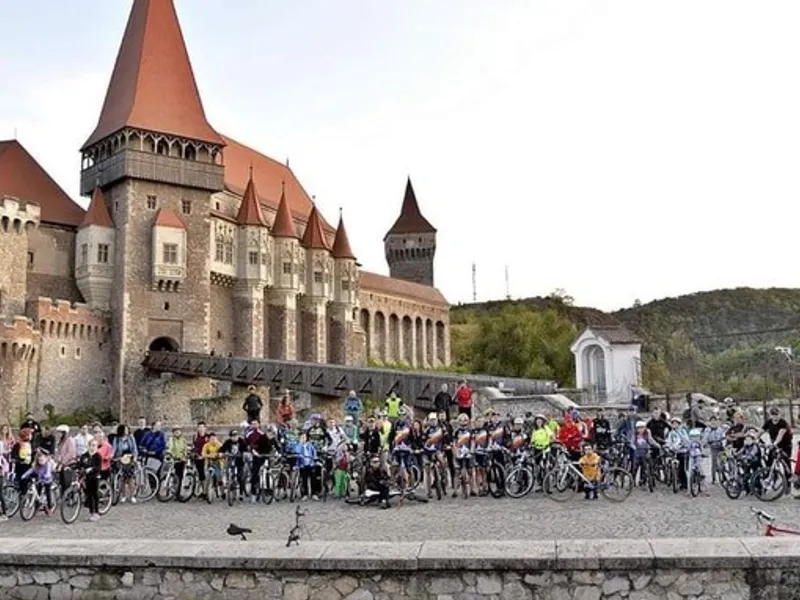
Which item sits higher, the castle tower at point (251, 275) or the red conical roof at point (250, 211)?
the red conical roof at point (250, 211)

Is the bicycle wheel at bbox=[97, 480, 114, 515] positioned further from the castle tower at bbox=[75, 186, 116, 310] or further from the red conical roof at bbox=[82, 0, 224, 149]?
the red conical roof at bbox=[82, 0, 224, 149]

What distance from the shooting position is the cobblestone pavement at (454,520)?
31.6ft

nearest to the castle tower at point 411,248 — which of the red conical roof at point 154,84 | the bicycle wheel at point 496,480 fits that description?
the red conical roof at point 154,84

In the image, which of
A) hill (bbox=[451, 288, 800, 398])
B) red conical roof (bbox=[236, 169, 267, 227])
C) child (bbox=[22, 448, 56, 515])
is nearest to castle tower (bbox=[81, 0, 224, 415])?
red conical roof (bbox=[236, 169, 267, 227])

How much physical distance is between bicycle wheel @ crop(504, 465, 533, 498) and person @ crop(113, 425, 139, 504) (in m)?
5.85

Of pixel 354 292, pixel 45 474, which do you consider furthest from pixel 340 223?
pixel 45 474

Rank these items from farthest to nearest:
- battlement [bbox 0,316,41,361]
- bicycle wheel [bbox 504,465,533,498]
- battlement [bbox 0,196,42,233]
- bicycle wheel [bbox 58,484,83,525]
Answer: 1. battlement [bbox 0,196,42,233]
2. battlement [bbox 0,316,41,361]
3. bicycle wheel [bbox 504,465,533,498]
4. bicycle wheel [bbox 58,484,83,525]

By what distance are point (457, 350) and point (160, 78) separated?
39602 mm

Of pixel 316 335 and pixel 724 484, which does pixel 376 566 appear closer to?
pixel 724 484

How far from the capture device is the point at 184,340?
1725 inches

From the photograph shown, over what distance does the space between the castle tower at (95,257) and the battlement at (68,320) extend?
32.7 inches

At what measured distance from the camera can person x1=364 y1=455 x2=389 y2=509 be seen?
12.3 meters

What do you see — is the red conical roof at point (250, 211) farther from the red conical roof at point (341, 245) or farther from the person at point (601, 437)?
the person at point (601, 437)

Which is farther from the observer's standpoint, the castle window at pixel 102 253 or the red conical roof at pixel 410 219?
the red conical roof at pixel 410 219
